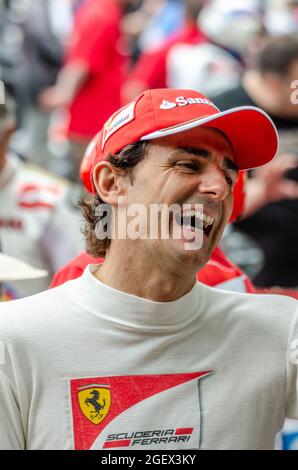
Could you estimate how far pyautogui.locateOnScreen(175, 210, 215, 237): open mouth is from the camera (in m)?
2.61

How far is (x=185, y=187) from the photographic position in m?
2.64

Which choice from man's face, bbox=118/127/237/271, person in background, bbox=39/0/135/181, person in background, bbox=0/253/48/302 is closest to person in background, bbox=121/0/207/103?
person in background, bbox=39/0/135/181

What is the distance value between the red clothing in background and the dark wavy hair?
5.56 meters

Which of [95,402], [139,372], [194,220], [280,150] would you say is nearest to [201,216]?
[194,220]

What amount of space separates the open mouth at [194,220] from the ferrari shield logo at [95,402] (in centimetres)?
42

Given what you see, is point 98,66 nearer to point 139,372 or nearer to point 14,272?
point 14,272

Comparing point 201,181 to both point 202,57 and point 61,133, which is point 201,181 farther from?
point 61,133

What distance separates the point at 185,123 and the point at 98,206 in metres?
0.41

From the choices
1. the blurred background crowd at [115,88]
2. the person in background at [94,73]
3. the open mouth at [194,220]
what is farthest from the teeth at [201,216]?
the person in background at [94,73]

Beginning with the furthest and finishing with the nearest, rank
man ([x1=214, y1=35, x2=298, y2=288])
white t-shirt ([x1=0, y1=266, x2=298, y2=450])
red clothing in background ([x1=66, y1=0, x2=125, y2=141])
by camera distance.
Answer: red clothing in background ([x1=66, y1=0, x2=125, y2=141])
man ([x1=214, y1=35, x2=298, y2=288])
white t-shirt ([x1=0, y1=266, x2=298, y2=450])

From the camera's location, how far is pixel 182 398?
2.57 metres

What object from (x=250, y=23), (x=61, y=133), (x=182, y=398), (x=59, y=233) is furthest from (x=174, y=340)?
(x=61, y=133)

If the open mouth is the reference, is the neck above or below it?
below

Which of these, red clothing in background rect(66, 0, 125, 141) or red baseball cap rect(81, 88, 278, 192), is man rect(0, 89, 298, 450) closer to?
red baseball cap rect(81, 88, 278, 192)
